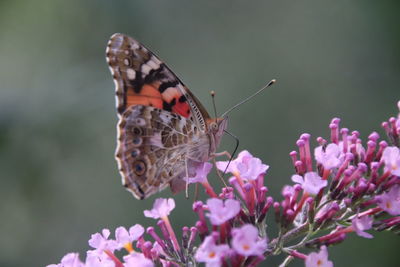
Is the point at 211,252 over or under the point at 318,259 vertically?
over

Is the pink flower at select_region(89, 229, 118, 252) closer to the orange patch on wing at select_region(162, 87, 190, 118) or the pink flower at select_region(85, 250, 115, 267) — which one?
the pink flower at select_region(85, 250, 115, 267)

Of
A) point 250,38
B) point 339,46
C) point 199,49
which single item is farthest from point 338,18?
point 199,49

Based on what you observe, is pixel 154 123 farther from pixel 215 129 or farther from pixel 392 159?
pixel 392 159

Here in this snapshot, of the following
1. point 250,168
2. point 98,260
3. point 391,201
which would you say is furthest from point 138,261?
point 391,201

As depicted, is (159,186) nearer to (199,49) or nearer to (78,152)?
(78,152)

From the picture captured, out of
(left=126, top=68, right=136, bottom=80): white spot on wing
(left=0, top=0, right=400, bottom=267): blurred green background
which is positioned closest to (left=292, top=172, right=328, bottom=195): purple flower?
(left=126, top=68, right=136, bottom=80): white spot on wing

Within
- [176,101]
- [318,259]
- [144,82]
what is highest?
[144,82]

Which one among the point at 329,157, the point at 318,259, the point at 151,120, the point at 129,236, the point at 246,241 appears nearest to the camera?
the point at 246,241
